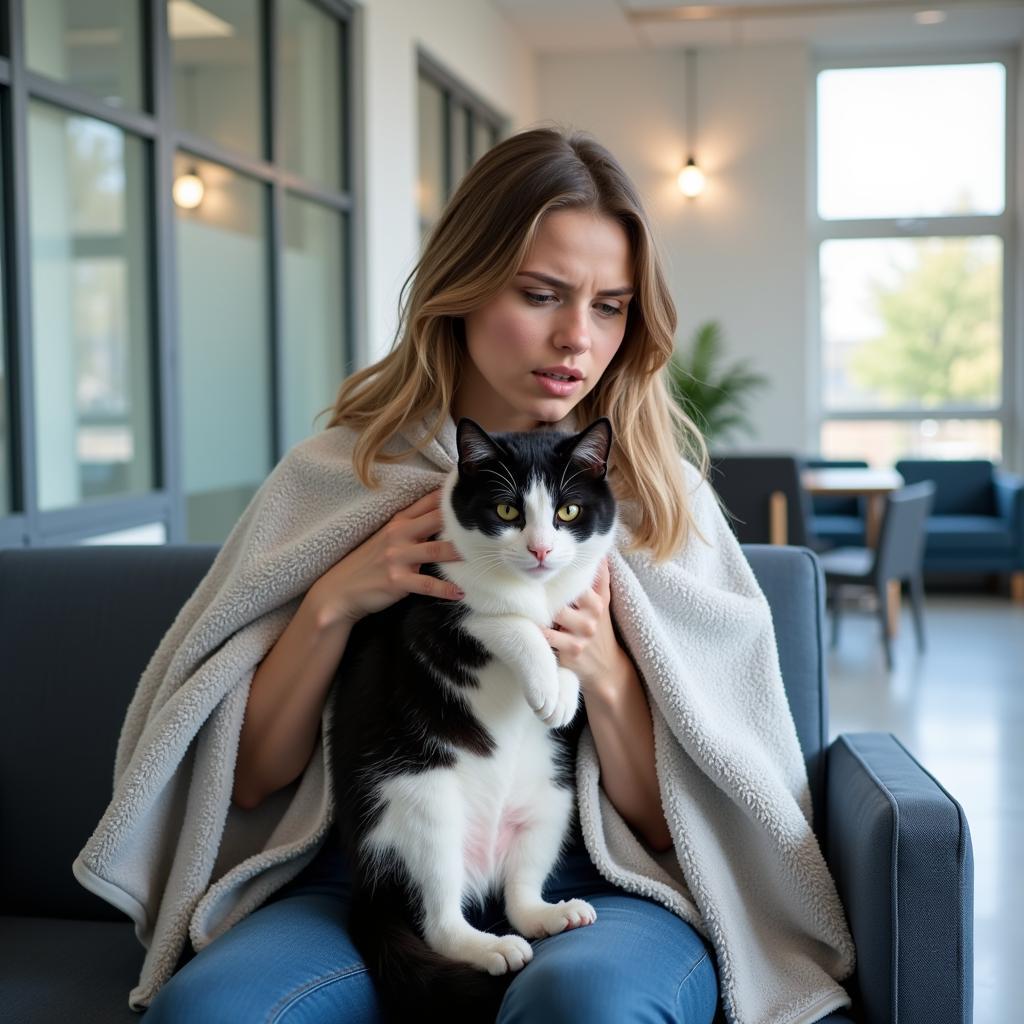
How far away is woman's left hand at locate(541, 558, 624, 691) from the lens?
4.51 ft

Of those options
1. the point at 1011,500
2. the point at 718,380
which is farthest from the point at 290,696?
the point at 718,380

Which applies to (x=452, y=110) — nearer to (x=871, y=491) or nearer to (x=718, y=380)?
(x=718, y=380)

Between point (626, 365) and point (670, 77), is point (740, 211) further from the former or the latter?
point (626, 365)

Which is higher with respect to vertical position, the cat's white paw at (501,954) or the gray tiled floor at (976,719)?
the cat's white paw at (501,954)

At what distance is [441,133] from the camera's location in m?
6.51

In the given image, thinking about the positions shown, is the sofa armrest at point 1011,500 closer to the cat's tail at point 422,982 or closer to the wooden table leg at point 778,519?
the wooden table leg at point 778,519

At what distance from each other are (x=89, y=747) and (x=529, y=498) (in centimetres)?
82

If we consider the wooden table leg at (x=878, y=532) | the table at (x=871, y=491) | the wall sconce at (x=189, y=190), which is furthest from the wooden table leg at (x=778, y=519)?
the wall sconce at (x=189, y=190)

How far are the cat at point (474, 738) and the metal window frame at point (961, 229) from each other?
7171mm

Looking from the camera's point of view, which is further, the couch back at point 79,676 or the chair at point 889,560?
the chair at point 889,560

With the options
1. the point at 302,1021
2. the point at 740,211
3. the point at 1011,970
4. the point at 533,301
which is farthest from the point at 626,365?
the point at 740,211

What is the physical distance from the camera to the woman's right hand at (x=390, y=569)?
1.37 m

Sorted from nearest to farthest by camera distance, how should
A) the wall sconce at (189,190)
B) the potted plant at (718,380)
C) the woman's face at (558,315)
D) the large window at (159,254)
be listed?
the woman's face at (558,315)
the large window at (159,254)
the wall sconce at (189,190)
the potted plant at (718,380)

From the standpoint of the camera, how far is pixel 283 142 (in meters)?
4.60
